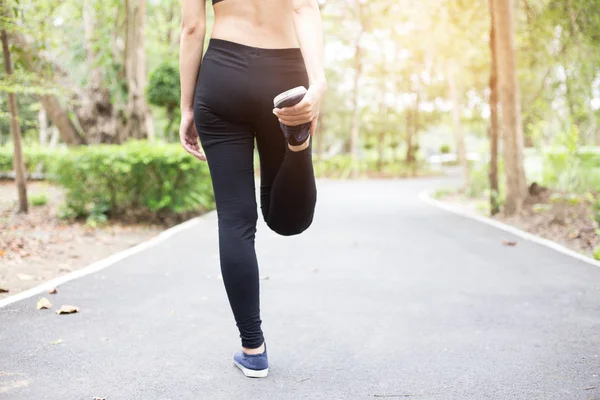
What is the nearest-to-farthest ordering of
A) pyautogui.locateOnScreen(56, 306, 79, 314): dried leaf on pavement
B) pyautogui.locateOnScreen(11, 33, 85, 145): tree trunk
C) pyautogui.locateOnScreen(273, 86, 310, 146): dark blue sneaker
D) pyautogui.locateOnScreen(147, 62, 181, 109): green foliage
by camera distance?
pyautogui.locateOnScreen(273, 86, 310, 146): dark blue sneaker < pyautogui.locateOnScreen(56, 306, 79, 314): dried leaf on pavement < pyautogui.locateOnScreen(11, 33, 85, 145): tree trunk < pyautogui.locateOnScreen(147, 62, 181, 109): green foliage

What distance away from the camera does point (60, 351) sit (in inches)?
123

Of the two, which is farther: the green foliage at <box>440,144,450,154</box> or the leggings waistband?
the green foliage at <box>440,144,450,154</box>

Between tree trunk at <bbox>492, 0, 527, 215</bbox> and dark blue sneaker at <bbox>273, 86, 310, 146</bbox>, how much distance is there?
8.43 meters

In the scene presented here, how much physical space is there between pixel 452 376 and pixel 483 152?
14.0m

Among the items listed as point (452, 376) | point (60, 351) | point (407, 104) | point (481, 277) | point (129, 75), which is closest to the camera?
point (452, 376)

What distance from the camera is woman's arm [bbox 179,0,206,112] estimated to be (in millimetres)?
2613

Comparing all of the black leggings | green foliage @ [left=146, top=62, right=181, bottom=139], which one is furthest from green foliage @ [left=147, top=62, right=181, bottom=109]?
the black leggings

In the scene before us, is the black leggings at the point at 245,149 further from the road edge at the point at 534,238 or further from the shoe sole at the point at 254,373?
the road edge at the point at 534,238

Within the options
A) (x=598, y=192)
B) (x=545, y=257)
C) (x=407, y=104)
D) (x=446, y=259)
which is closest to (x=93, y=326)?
(x=446, y=259)

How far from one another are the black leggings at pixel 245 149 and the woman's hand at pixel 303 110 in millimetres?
247

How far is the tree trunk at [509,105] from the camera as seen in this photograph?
32.9ft

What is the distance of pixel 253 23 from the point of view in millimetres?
2584

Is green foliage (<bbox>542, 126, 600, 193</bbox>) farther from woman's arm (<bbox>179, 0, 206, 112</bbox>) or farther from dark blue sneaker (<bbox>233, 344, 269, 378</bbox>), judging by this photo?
woman's arm (<bbox>179, 0, 206, 112</bbox>)

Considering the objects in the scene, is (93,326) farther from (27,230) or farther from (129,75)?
(129,75)
